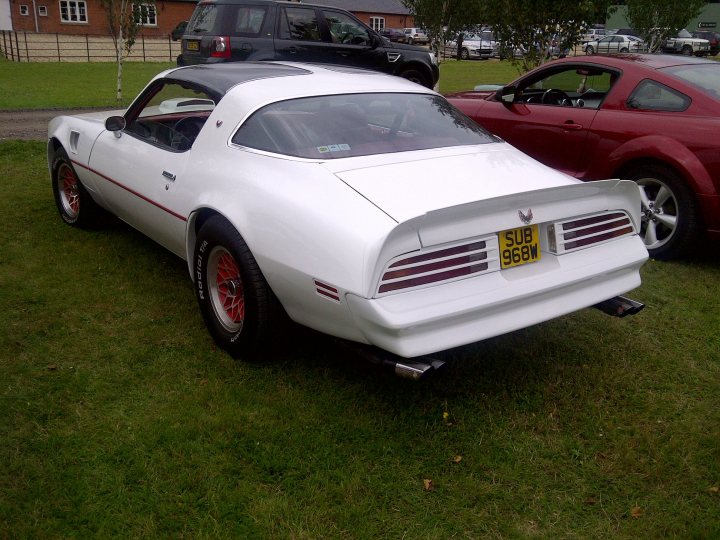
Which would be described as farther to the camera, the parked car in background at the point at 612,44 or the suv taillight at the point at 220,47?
the parked car in background at the point at 612,44

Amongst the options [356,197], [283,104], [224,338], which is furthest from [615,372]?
[283,104]

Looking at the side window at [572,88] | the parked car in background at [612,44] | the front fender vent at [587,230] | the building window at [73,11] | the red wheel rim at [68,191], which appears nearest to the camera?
the front fender vent at [587,230]

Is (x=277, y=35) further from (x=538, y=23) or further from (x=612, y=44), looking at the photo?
(x=612, y=44)

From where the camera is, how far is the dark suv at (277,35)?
1121 centimetres

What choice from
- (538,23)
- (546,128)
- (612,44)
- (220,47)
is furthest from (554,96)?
(612,44)

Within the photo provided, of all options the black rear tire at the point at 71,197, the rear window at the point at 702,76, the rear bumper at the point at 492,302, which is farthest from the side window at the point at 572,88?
the black rear tire at the point at 71,197

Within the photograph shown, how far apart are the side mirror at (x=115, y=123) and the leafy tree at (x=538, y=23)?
653 centimetres

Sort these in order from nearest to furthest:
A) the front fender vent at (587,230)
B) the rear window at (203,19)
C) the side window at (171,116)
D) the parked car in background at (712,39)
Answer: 1. the front fender vent at (587,230)
2. the side window at (171,116)
3. the rear window at (203,19)
4. the parked car in background at (712,39)

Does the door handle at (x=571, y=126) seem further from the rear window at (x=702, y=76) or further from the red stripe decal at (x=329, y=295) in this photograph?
the red stripe decal at (x=329, y=295)

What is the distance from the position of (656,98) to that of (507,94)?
1466mm

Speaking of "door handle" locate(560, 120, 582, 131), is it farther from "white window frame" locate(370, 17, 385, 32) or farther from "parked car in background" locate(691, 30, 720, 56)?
"white window frame" locate(370, 17, 385, 32)

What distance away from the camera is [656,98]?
18.1 ft

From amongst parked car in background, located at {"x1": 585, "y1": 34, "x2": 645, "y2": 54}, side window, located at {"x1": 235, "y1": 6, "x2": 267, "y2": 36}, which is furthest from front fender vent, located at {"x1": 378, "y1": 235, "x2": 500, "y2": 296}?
parked car in background, located at {"x1": 585, "y1": 34, "x2": 645, "y2": 54}

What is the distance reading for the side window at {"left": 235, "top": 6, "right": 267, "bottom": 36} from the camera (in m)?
11.3
